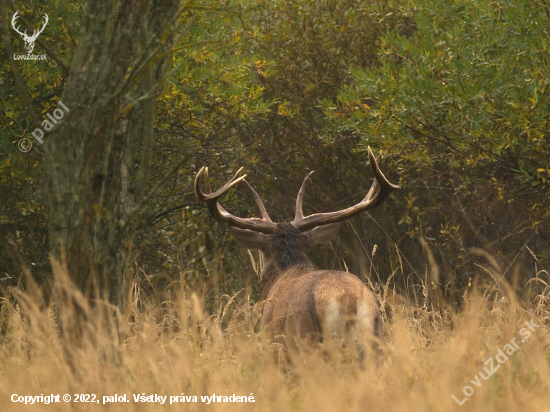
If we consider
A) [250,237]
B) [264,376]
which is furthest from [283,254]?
[264,376]

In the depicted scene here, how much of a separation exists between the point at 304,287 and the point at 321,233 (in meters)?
1.75

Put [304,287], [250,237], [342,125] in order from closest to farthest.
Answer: [304,287], [250,237], [342,125]

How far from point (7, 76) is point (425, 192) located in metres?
5.56

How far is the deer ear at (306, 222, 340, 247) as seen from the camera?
23.0ft

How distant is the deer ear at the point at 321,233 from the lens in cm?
700

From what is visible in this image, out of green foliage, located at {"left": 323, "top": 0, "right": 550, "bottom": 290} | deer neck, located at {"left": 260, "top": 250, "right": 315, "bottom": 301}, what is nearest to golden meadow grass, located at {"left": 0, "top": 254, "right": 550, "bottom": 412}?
deer neck, located at {"left": 260, "top": 250, "right": 315, "bottom": 301}

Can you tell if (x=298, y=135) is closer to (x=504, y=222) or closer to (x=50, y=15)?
(x=504, y=222)

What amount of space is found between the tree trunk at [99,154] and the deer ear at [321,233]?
2.77 meters

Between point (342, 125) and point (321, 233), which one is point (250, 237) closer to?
point (321, 233)

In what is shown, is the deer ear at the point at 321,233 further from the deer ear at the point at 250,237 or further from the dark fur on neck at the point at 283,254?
the deer ear at the point at 250,237

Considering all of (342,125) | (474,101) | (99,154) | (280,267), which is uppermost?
(99,154)

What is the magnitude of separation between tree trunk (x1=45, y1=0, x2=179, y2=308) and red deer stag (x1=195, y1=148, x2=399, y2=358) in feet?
3.26

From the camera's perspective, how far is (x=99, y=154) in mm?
4250

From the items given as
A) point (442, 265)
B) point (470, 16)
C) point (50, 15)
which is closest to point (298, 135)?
point (442, 265)
